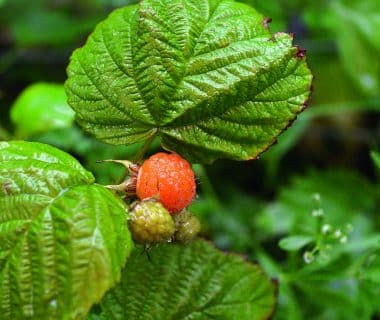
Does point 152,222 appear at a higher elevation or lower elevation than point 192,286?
higher

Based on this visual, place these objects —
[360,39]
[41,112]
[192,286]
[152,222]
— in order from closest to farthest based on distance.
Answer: [152,222] → [192,286] → [41,112] → [360,39]

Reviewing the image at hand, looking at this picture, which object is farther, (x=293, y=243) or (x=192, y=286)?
(x=293, y=243)

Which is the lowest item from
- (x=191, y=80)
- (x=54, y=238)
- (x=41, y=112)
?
(x=41, y=112)

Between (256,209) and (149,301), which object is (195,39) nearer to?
(149,301)

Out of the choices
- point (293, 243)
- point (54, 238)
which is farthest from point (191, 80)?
point (293, 243)

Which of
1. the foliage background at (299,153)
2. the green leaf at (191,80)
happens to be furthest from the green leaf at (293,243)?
the green leaf at (191,80)

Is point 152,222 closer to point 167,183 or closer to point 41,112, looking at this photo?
point 167,183

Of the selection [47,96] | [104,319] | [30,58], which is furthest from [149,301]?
[30,58]

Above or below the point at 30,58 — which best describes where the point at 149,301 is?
above
